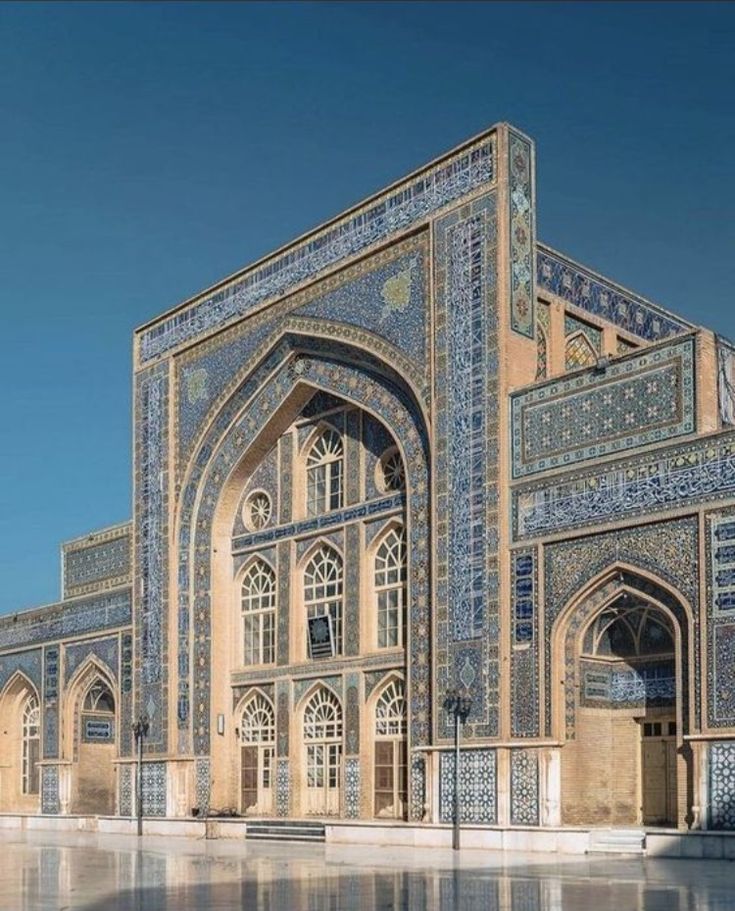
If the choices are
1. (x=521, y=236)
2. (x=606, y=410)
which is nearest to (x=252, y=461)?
(x=521, y=236)

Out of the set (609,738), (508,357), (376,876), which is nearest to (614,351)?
(508,357)

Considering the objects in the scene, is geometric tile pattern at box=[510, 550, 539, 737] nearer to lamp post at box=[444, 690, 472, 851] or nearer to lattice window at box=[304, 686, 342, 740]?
lamp post at box=[444, 690, 472, 851]

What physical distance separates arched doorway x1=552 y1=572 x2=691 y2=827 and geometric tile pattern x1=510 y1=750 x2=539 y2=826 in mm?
360

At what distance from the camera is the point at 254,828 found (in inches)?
899

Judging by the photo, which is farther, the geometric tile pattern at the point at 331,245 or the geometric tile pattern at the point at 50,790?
the geometric tile pattern at the point at 50,790

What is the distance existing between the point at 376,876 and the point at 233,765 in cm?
1064

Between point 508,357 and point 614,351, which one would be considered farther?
point 614,351

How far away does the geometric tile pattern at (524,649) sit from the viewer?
1792 centimetres

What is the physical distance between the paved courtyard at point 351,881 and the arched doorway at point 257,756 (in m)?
4.38

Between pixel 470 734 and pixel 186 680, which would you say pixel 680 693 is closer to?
pixel 470 734

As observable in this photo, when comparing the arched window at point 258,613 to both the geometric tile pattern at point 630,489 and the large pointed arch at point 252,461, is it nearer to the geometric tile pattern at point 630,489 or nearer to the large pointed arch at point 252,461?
the large pointed arch at point 252,461

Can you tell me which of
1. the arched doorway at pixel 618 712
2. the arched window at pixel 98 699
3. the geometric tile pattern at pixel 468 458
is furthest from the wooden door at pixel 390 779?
the arched window at pixel 98 699

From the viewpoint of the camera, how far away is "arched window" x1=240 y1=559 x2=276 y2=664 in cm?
2428

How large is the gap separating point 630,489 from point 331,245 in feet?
25.5
